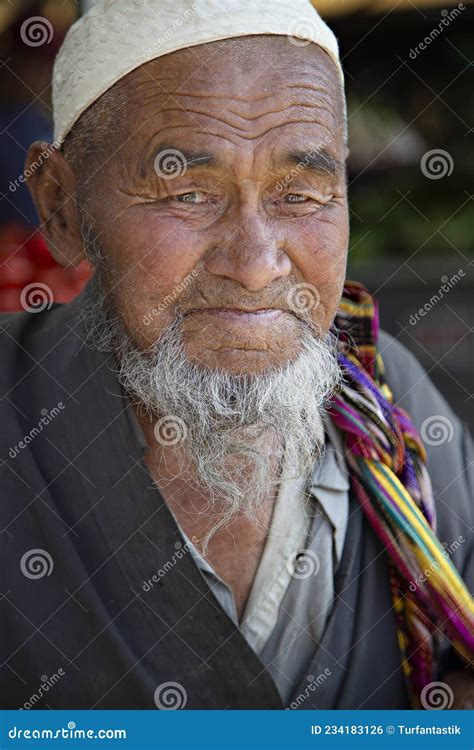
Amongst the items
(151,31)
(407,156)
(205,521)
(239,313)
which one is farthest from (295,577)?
(407,156)

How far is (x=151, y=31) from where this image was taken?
6.20 ft

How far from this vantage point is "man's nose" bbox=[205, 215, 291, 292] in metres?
1.80

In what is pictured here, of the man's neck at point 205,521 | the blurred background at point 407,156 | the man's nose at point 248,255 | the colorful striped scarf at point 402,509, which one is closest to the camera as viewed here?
the man's nose at point 248,255

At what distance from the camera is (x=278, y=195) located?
6.18 feet

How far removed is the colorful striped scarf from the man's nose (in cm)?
41

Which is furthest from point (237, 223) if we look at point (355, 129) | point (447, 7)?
point (355, 129)

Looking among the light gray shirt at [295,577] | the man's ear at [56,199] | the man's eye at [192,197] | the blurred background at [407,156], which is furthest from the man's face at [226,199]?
the blurred background at [407,156]

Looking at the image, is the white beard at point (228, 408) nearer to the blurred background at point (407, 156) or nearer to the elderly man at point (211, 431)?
the elderly man at point (211, 431)

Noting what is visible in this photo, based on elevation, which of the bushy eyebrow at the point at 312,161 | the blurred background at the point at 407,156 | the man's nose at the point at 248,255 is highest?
the blurred background at the point at 407,156

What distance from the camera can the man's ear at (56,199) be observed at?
7.01ft

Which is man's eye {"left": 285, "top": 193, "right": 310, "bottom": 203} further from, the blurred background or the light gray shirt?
the blurred background

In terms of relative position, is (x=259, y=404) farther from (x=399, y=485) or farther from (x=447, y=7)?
(x=447, y=7)

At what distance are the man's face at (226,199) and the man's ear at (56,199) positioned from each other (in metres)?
0.22

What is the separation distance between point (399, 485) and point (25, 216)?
8.29 feet
